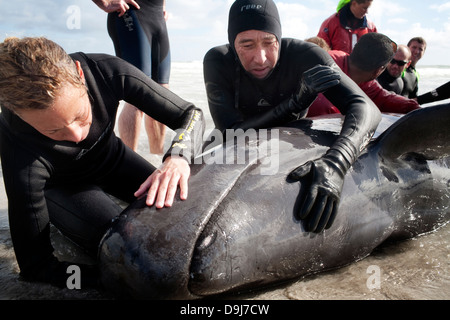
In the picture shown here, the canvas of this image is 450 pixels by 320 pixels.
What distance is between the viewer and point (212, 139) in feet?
12.4

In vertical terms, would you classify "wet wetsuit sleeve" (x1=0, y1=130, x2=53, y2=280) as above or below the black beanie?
below

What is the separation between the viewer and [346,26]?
23.5 ft

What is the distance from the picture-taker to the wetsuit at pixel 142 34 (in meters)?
4.71

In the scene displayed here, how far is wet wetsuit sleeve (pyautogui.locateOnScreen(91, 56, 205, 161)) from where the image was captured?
2725mm

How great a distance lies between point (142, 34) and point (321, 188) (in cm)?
336

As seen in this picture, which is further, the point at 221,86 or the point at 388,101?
the point at 388,101

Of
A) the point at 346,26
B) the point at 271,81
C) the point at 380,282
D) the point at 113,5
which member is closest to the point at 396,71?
the point at 346,26

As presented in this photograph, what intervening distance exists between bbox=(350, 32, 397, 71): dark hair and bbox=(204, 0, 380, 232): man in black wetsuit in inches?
62.3

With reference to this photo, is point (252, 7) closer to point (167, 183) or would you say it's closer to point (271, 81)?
point (271, 81)

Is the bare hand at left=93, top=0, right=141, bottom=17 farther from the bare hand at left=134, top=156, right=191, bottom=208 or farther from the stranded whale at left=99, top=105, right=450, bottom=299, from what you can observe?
the bare hand at left=134, top=156, right=191, bottom=208

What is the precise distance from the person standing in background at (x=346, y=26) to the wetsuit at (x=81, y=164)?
17.1ft

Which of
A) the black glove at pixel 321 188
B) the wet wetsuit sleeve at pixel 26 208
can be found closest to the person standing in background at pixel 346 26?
the black glove at pixel 321 188

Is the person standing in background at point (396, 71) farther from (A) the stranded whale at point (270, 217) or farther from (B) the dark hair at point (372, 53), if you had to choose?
(A) the stranded whale at point (270, 217)

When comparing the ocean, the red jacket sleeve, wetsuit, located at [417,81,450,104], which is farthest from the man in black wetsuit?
wetsuit, located at [417,81,450,104]
